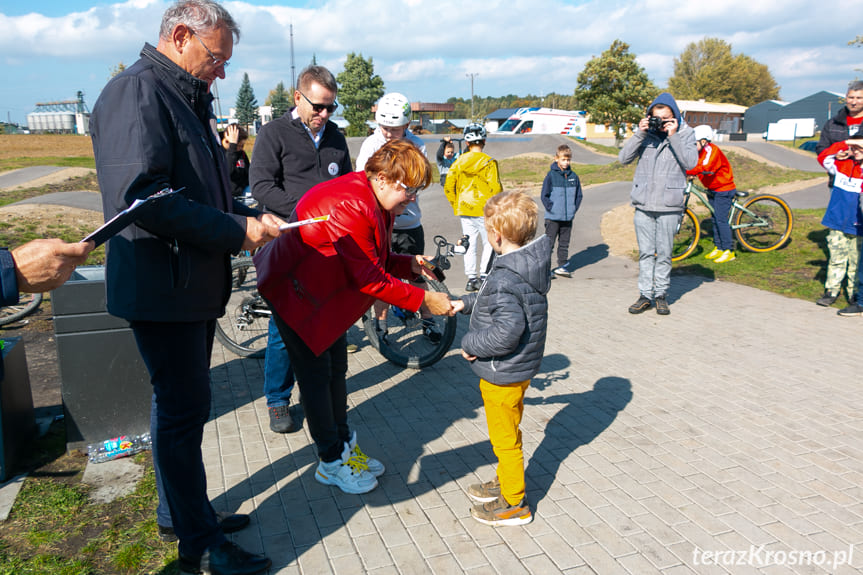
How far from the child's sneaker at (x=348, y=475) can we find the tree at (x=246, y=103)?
87410 mm

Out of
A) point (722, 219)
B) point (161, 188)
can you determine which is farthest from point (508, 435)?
point (722, 219)

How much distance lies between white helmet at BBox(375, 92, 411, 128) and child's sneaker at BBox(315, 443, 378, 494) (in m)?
2.90

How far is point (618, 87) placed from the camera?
4534cm

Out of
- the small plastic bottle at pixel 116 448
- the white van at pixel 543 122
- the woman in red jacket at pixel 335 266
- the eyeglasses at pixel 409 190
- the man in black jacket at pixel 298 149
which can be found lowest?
the small plastic bottle at pixel 116 448

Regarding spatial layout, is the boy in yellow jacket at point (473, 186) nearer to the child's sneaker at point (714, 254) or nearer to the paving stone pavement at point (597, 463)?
the paving stone pavement at point (597, 463)

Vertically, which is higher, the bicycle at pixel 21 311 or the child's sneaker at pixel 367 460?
the bicycle at pixel 21 311

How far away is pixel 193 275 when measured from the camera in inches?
89.2

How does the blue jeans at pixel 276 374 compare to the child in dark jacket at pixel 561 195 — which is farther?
the child in dark jacket at pixel 561 195

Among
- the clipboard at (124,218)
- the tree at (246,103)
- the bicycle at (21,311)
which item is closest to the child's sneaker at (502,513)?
the clipboard at (124,218)

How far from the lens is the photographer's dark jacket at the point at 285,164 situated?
13.7 ft

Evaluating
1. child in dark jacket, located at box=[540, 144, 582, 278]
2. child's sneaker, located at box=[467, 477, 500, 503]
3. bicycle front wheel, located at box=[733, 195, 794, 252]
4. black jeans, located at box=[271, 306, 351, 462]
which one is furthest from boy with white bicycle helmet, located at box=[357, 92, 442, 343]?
bicycle front wheel, located at box=[733, 195, 794, 252]

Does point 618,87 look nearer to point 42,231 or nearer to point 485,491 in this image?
point 42,231

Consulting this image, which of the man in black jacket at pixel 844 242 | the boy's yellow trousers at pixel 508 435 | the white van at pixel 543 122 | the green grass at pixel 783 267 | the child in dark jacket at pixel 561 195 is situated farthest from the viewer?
the white van at pixel 543 122

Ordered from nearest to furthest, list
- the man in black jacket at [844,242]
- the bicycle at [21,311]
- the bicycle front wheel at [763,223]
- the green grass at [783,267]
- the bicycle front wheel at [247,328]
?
the bicycle front wheel at [247,328] < the bicycle at [21,311] < the man in black jacket at [844,242] < the green grass at [783,267] < the bicycle front wheel at [763,223]
